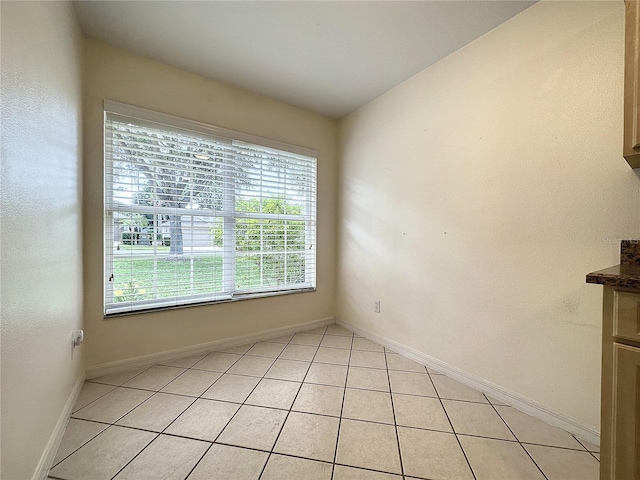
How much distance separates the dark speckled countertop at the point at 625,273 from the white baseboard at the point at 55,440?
227cm

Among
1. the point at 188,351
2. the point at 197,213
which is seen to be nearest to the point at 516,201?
the point at 197,213

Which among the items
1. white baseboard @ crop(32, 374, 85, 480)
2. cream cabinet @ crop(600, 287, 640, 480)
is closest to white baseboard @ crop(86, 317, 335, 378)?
white baseboard @ crop(32, 374, 85, 480)

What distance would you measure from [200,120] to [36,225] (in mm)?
1530

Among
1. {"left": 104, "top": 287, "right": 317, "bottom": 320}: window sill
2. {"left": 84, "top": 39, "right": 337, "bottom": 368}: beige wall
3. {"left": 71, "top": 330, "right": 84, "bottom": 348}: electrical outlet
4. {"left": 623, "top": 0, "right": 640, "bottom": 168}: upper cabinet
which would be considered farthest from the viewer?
{"left": 104, "top": 287, "right": 317, "bottom": 320}: window sill

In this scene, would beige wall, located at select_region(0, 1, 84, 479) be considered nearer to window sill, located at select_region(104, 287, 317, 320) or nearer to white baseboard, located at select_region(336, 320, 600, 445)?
window sill, located at select_region(104, 287, 317, 320)

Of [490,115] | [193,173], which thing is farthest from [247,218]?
[490,115]

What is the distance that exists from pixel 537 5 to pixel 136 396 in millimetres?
3406

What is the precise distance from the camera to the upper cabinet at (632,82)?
100cm

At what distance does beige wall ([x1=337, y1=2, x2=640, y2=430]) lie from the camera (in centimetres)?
→ 130

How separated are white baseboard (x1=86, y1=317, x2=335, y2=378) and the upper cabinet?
8.78 feet

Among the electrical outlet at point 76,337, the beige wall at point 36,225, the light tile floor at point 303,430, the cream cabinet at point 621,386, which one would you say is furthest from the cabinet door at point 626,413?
the electrical outlet at point 76,337

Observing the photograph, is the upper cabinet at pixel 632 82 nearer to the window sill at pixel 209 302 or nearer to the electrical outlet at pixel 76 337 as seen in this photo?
the window sill at pixel 209 302

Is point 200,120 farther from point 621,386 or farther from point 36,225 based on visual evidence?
point 621,386

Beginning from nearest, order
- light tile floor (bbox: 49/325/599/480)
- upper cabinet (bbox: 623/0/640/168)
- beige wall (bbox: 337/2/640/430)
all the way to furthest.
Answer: upper cabinet (bbox: 623/0/640/168) < light tile floor (bbox: 49/325/599/480) < beige wall (bbox: 337/2/640/430)
